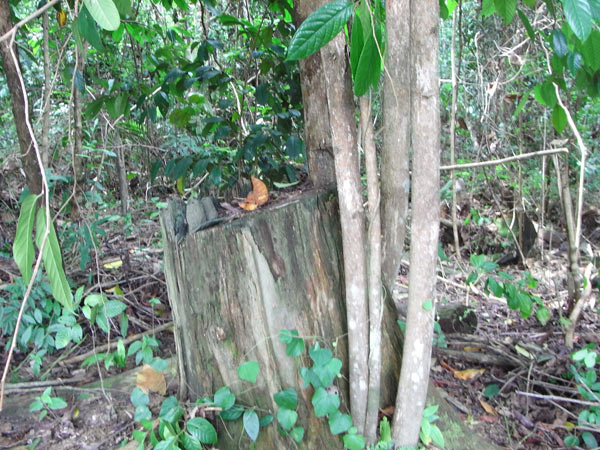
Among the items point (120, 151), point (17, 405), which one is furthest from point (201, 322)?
point (120, 151)

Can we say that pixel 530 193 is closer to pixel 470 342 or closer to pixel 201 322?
pixel 470 342

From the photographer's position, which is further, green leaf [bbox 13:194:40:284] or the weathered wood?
the weathered wood

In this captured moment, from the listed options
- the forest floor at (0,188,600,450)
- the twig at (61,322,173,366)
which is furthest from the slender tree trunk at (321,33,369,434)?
the twig at (61,322,173,366)

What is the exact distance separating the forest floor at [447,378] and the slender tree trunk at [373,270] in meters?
0.13

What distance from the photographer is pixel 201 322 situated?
5.90 ft

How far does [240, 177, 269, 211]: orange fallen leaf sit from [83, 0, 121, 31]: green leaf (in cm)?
86

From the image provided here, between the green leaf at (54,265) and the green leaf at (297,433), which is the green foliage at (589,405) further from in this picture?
the green leaf at (54,265)

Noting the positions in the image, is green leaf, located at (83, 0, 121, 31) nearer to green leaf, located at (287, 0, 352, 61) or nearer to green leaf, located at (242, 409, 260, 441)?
green leaf, located at (287, 0, 352, 61)

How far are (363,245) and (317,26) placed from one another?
77 centimetres

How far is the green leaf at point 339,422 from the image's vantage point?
163 cm

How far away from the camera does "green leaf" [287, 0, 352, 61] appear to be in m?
1.15

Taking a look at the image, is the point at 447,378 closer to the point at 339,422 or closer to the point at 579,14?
the point at 339,422

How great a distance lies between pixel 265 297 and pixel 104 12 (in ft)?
3.36

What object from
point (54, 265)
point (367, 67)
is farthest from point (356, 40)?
point (54, 265)
